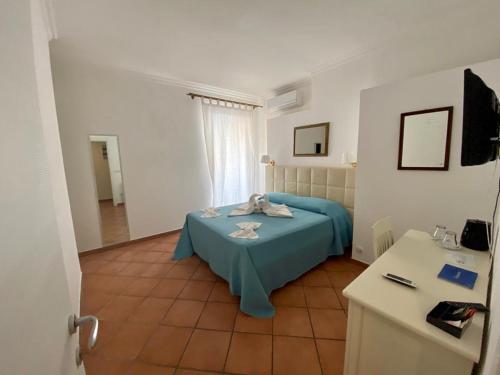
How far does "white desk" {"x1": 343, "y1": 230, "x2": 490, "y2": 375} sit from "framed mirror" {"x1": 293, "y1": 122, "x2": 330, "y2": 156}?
2.39 metres

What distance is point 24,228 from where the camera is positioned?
436 mm

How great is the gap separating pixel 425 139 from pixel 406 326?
1.90 metres

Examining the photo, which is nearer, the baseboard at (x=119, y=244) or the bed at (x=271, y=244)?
the bed at (x=271, y=244)

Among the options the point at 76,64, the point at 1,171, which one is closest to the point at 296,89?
the point at 76,64

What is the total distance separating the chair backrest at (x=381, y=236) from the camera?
151cm

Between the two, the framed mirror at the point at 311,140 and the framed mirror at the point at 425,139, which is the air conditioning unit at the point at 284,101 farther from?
the framed mirror at the point at 425,139

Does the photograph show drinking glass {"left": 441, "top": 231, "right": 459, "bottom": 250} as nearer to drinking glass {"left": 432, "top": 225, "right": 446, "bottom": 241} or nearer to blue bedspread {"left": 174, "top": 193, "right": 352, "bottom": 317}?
drinking glass {"left": 432, "top": 225, "right": 446, "bottom": 241}

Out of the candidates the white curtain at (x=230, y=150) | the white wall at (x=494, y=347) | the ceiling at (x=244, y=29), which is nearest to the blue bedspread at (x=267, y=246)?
the white curtain at (x=230, y=150)

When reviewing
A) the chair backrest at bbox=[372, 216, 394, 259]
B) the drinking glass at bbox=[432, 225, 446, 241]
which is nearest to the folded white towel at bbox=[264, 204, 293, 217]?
the chair backrest at bbox=[372, 216, 394, 259]

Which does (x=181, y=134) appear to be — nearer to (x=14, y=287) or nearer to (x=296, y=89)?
(x=296, y=89)

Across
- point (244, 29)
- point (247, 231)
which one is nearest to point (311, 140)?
point (244, 29)

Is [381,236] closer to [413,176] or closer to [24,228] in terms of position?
[413,176]

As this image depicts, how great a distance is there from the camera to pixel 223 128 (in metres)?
4.10

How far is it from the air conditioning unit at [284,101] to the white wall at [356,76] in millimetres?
171
